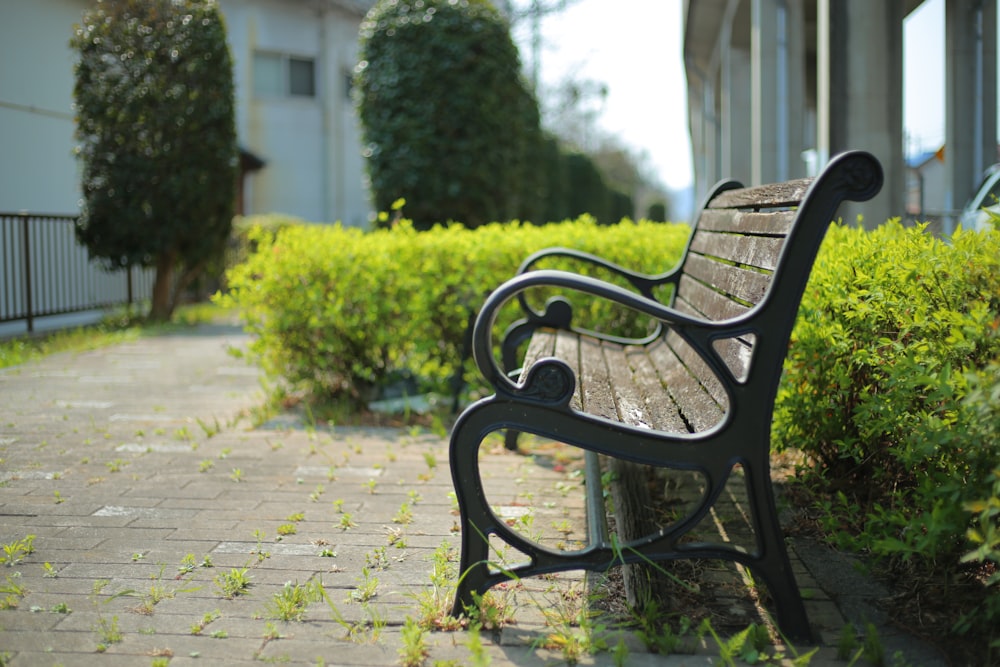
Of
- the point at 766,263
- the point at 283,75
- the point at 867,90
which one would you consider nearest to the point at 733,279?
the point at 766,263

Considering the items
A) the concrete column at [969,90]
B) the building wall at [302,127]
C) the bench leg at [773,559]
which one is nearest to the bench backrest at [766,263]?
the bench leg at [773,559]

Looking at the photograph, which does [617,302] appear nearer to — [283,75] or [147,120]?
[147,120]

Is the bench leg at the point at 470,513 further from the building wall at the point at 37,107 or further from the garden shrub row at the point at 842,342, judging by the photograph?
the building wall at the point at 37,107

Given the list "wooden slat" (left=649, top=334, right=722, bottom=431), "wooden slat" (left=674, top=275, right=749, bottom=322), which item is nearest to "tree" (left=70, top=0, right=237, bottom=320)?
"wooden slat" (left=674, top=275, right=749, bottom=322)

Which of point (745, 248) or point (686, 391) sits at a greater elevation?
point (745, 248)

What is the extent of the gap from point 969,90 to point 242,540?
8.22 m

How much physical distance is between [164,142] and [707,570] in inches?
384

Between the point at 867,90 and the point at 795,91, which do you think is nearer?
the point at 867,90

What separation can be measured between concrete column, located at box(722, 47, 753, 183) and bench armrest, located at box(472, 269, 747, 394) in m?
12.6

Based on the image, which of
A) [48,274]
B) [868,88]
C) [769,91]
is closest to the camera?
[868,88]

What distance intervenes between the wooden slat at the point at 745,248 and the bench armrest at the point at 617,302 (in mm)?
282

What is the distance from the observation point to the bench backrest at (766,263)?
228 centimetres

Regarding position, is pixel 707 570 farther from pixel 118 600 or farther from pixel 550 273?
pixel 118 600

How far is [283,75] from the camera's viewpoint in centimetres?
2272
